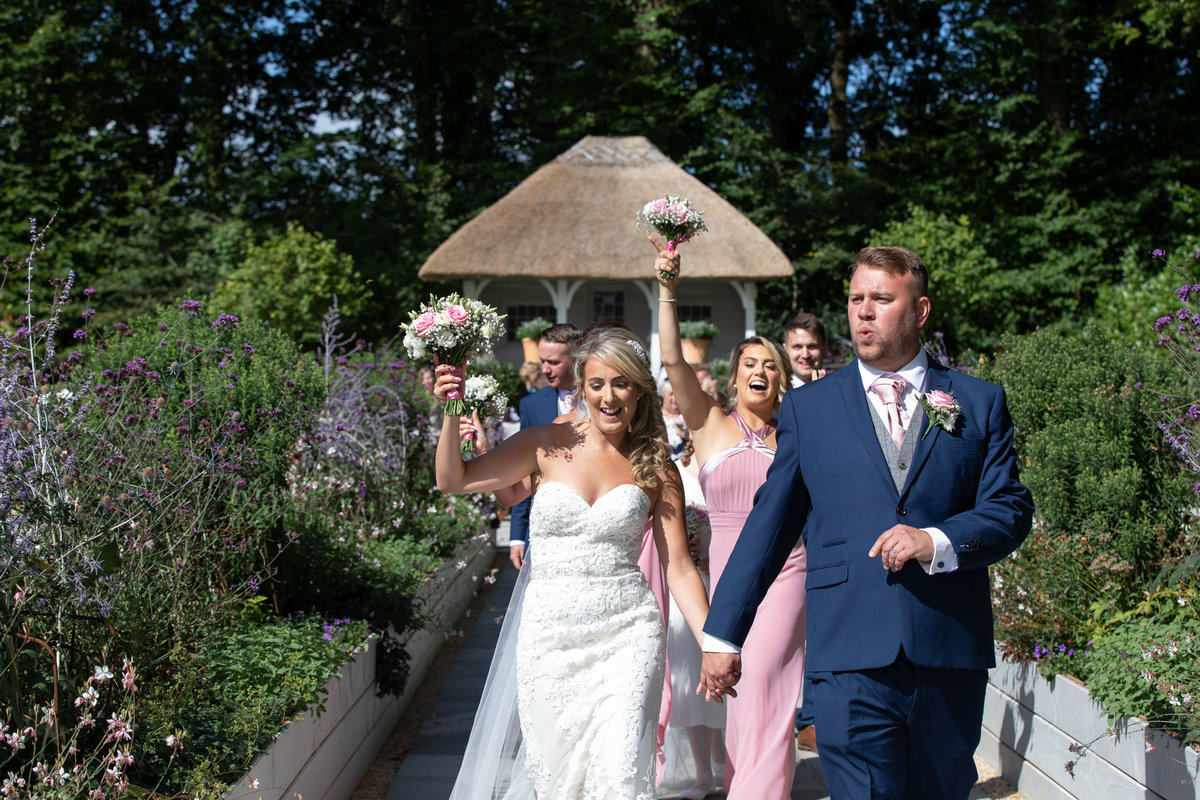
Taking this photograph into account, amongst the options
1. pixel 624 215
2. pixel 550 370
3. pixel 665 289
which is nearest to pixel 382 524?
pixel 550 370

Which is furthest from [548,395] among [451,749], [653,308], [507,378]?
[653,308]

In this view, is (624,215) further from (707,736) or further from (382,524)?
(707,736)

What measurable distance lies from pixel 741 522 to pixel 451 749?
6.70 ft

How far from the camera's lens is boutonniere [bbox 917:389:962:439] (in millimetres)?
3059

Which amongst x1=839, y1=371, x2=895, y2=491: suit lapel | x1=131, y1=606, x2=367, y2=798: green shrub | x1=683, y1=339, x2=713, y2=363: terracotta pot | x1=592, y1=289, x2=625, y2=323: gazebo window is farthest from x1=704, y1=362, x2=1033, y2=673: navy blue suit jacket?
x1=592, y1=289, x2=625, y2=323: gazebo window

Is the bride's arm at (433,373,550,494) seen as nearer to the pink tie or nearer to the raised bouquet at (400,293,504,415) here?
the raised bouquet at (400,293,504,415)

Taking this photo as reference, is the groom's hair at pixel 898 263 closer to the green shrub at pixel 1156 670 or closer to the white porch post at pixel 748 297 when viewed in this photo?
the green shrub at pixel 1156 670

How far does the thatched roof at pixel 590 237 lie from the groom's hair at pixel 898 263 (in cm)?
1814

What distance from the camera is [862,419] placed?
320cm

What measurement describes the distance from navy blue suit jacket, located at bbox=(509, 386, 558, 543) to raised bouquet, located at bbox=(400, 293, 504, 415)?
2073 millimetres

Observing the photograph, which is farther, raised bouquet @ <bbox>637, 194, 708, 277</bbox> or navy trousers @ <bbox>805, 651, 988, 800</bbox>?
raised bouquet @ <bbox>637, 194, 708, 277</bbox>

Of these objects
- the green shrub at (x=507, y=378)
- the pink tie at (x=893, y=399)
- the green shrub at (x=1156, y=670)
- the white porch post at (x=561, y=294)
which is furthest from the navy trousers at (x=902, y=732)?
the white porch post at (x=561, y=294)

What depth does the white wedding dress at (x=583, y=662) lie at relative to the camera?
145 inches

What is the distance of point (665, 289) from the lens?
15.8 feet
